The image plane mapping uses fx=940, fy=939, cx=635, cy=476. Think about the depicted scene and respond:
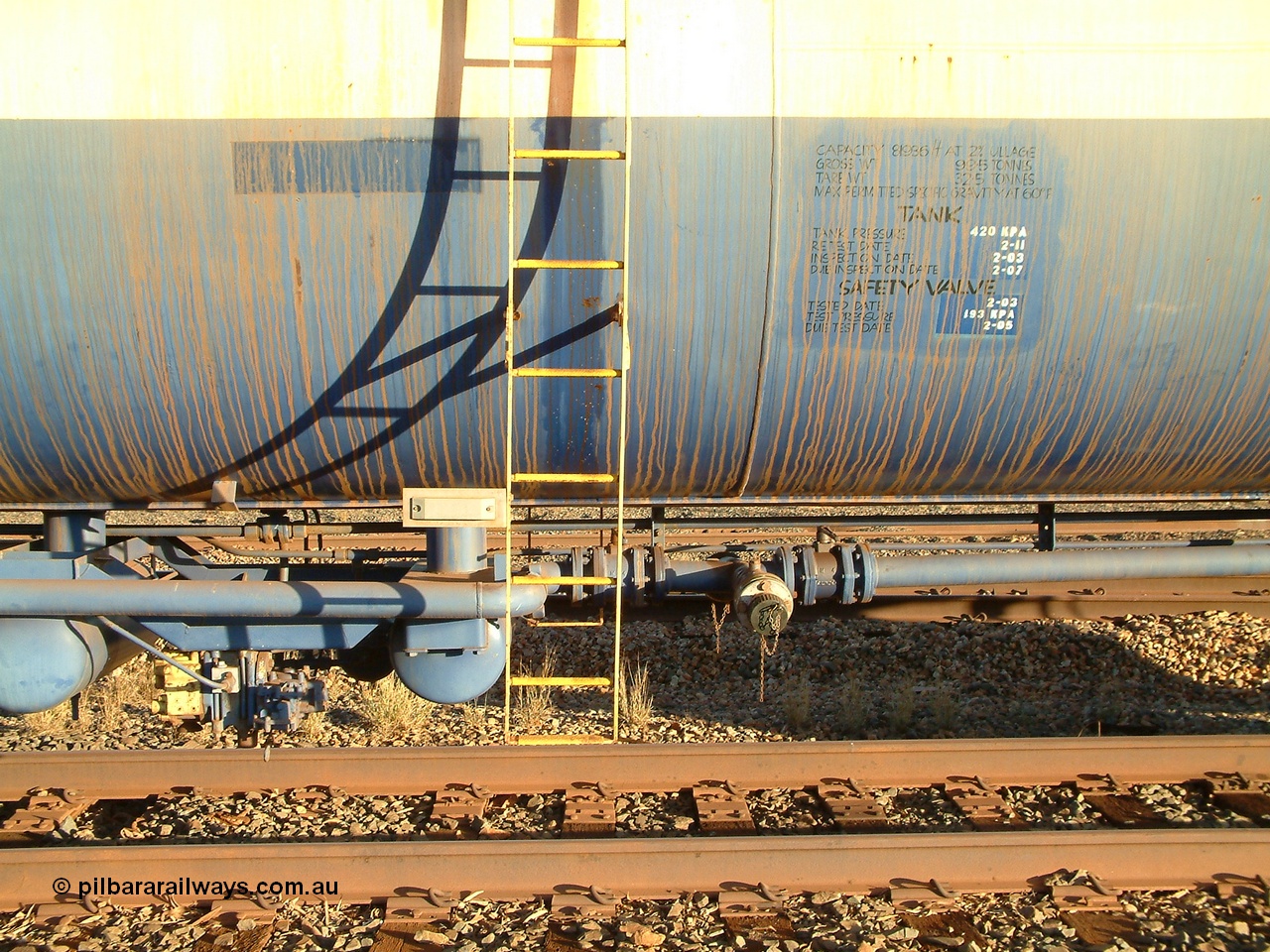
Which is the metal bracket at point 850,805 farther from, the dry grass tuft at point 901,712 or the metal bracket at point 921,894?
the dry grass tuft at point 901,712

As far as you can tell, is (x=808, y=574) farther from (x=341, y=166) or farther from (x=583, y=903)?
(x=341, y=166)

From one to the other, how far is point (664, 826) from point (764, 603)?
124 centimetres

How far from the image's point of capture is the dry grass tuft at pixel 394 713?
586 cm

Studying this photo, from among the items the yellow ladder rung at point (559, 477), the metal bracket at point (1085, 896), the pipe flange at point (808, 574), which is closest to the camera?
the metal bracket at point (1085, 896)

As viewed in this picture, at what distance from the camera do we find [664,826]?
4734 millimetres

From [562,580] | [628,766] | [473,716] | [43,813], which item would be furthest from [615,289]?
[43,813]

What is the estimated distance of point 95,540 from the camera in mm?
5012

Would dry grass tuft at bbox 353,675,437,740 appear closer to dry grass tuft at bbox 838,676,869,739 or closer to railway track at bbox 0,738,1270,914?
railway track at bbox 0,738,1270,914

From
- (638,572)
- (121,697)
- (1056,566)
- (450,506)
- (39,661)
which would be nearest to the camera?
(450,506)

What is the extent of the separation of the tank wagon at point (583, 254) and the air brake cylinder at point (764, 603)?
2 centimetres

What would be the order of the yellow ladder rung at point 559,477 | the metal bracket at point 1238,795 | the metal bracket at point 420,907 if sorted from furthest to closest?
the metal bracket at point 1238,795 → the yellow ladder rung at point 559,477 → the metal bracket at point 420,907

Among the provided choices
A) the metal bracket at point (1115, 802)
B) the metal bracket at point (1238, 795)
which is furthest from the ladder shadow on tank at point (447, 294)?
the metal bracket at point (1238, 795)

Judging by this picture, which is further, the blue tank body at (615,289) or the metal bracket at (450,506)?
the metal bracket at (450,506)
